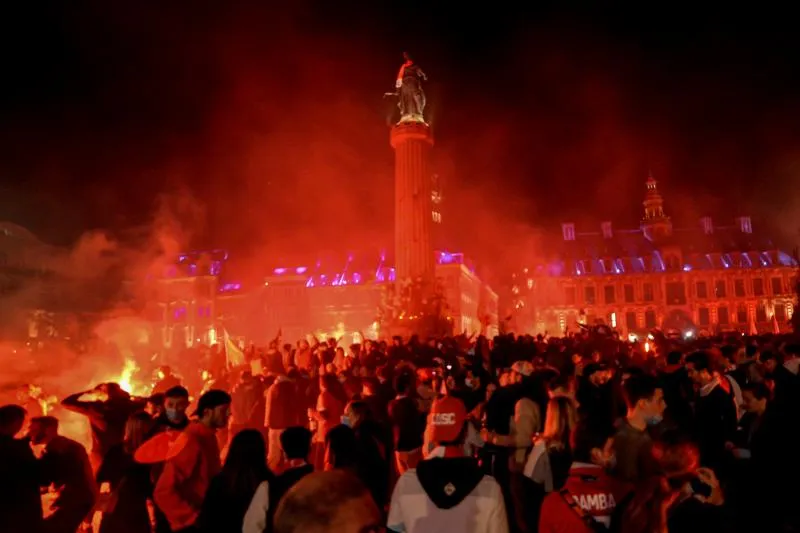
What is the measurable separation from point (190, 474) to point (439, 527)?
235 centimetres

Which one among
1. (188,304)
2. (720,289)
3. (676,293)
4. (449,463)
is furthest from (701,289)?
(449,463)

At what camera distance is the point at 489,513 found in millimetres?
2963

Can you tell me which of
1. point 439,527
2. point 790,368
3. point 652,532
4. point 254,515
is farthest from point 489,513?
point 790,368

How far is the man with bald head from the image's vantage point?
1.90 metres

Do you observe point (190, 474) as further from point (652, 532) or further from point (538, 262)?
point (538, 262)

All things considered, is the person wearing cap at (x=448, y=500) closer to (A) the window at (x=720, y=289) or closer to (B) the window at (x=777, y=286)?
(A) the window at (x=720, y=289)

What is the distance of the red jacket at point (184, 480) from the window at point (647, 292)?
199ft

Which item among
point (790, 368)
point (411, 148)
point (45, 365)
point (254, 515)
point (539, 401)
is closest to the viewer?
point (254, 515)

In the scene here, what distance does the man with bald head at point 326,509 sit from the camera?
74.7 inches

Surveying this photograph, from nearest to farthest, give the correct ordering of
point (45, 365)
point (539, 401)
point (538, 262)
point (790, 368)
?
point (539, 401) → point (790, 368) → point (45, 365) → point (538, 262)

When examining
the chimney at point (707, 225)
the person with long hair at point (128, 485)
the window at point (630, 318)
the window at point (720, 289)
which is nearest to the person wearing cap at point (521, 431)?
the person with long hair at point (128, 485)

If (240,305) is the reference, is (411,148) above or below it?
above

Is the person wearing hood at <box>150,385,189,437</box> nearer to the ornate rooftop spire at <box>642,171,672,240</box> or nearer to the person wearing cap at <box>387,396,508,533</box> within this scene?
the person wearing cap at <box>387,396,508,533</box>

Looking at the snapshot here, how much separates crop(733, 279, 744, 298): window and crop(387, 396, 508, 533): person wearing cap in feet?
211
